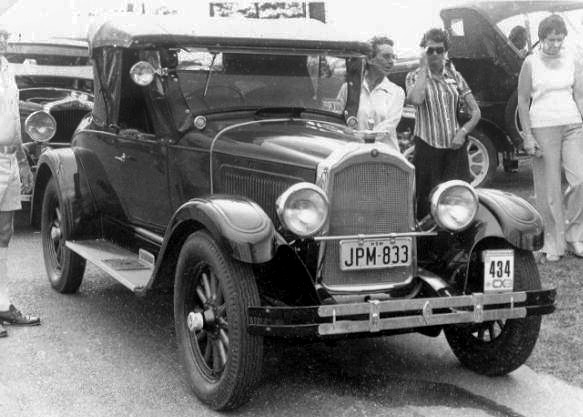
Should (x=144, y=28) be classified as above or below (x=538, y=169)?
above

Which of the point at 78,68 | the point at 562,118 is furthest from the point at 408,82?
the point at 78,68

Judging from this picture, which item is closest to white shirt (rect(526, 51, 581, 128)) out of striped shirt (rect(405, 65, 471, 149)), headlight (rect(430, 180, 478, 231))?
striped shirt (rect(405, 65, 471, 149))

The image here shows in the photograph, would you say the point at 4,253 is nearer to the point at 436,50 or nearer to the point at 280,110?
the point at 280,110

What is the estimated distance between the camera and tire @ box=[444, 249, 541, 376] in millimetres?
4535

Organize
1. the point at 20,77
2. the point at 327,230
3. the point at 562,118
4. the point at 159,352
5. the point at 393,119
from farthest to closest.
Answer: the point at 20,77 → the point at 562,118 → the point at 393,119 → the point at 159,352 → the point at 327,230

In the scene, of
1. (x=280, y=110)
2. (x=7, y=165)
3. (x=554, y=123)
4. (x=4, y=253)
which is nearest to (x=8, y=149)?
(x=7, y=165)

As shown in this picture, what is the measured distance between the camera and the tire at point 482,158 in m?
10.8

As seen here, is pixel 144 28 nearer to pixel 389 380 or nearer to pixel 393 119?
pixel 393 119

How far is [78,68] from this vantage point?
36.3 feet

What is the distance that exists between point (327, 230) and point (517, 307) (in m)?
0.98

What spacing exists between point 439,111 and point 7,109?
3.07m

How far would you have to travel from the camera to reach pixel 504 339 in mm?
4633

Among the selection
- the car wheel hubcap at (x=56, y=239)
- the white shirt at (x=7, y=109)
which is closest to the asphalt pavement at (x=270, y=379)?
the car wheel hubcap at (x=56, y=239)

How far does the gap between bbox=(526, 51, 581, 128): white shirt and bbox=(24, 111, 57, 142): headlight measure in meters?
3.87
